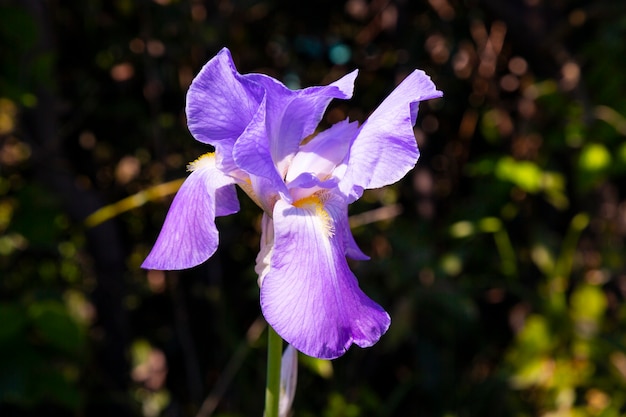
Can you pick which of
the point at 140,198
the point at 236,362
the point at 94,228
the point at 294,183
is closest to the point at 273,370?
the point at 294,183

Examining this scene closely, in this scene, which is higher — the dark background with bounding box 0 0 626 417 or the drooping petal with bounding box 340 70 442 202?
the drooping petal with bounding box 340 70 442 202

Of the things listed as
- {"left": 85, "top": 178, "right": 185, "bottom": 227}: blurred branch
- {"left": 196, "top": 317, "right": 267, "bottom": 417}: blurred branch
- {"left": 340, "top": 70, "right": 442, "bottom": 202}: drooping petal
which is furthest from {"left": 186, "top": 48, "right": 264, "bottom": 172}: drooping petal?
{"left": 196, "top": 317, "right": 267, "bottom": 417}: blurred branch

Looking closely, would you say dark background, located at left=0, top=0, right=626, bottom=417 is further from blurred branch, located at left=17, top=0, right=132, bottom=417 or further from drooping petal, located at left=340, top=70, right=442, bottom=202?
drooping petal, located at left=340, top=70, right=442, bottom=202

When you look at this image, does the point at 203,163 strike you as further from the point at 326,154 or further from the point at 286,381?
the point at 286,381

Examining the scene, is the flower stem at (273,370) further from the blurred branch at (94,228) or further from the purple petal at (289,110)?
the blurred branch at (94,228)

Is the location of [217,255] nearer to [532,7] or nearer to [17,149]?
[17,149]

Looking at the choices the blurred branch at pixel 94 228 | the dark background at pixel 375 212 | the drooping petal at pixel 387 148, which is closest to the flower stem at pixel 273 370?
the drooping petal at pixel 387 148

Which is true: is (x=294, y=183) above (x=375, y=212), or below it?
above
